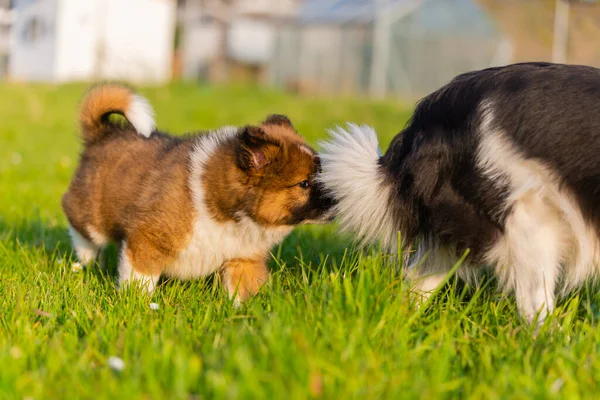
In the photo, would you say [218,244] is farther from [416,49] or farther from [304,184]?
[416,49]

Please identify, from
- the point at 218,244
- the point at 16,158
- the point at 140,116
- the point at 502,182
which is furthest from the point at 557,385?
the point at 16,158

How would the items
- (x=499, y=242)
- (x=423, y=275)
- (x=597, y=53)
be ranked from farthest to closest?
(x=597, y=53), (x=423, y=275), (x=499, y=242)

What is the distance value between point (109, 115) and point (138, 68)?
20328 millimetres

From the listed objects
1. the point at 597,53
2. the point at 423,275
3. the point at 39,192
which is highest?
the point at 597,53

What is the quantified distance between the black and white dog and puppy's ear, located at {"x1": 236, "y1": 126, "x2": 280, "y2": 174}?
540 mm

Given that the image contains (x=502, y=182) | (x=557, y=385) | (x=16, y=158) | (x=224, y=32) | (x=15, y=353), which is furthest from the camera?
(x=224, y=32)

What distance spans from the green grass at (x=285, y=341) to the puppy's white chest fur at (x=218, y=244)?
0.11 metres

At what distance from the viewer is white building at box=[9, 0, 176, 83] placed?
1909cm

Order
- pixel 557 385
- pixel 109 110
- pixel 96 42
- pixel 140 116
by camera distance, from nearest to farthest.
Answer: pixel 557 385 → pixel 140 116 → pixel 109 110 → pixel 96 42

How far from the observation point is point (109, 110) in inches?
175

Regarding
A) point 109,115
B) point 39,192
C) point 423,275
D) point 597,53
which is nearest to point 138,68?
point 597,53

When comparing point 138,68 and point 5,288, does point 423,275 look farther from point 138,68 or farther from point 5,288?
point 138,68

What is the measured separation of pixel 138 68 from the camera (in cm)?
2405

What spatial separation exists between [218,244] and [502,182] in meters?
1.55
